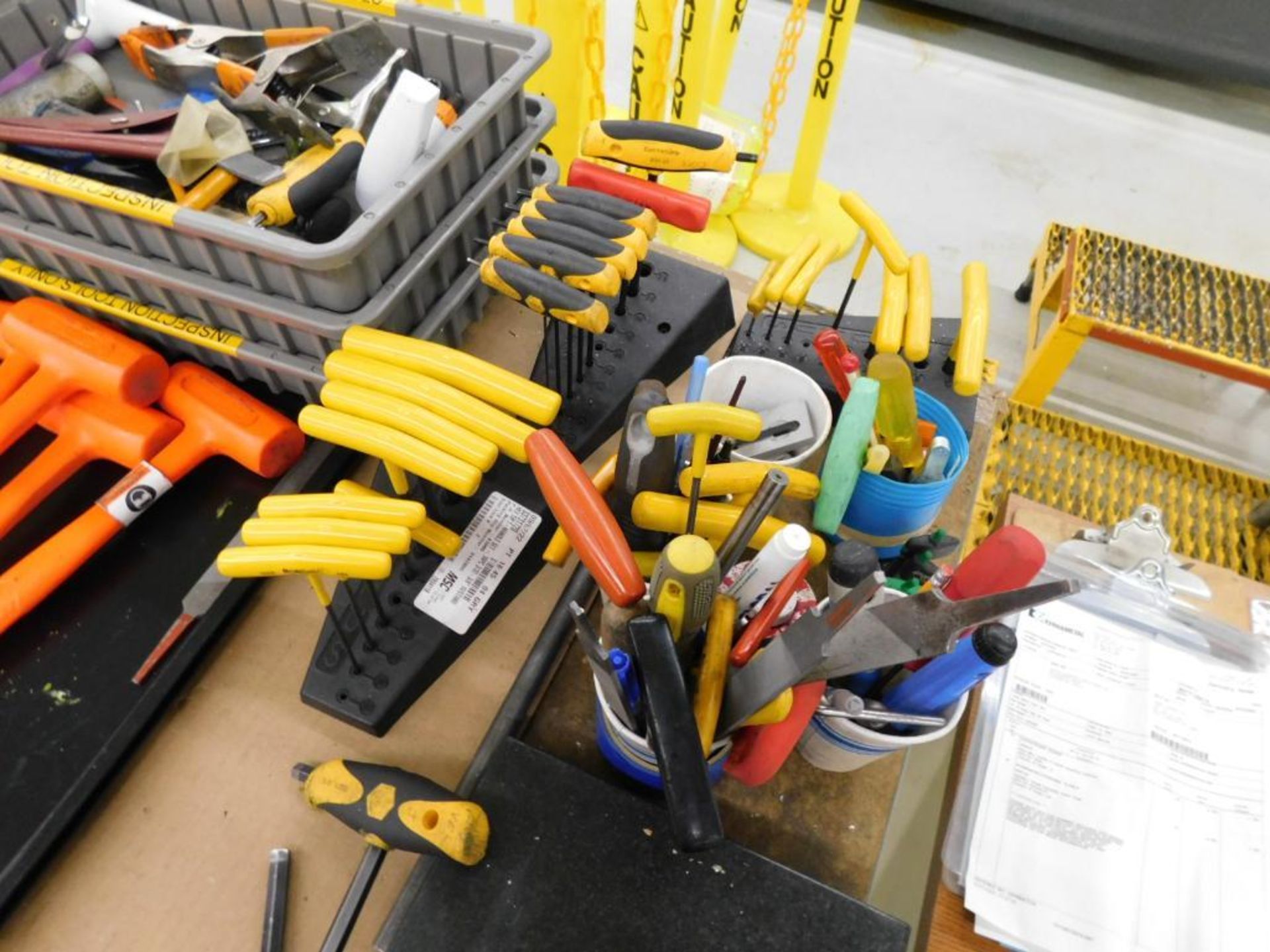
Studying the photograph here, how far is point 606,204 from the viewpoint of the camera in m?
0.53

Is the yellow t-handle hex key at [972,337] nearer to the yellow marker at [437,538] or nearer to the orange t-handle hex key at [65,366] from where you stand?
the yellow marker at [437,538]

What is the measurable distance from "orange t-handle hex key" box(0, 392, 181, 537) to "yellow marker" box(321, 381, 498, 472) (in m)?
0.19

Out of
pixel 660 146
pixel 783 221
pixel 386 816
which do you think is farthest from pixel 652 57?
pixel 386 816

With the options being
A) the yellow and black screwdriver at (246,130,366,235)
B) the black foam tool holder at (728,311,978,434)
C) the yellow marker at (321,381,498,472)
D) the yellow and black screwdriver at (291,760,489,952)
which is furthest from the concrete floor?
the yellow and black screwdriver at (291,760,489,952)

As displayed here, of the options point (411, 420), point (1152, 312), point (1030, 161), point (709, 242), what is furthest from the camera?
point (1030, 161)

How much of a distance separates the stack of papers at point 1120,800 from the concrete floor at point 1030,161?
2.35ft

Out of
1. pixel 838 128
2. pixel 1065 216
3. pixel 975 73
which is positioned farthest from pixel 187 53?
pixel 975 73

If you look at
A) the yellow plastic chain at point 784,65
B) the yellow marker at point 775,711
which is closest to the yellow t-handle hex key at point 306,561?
the yellow marker at point 775,711

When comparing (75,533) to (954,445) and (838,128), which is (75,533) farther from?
(838,128)

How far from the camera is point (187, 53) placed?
0.65 metres

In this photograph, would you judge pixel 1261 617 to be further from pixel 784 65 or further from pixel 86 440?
pixel 784 65

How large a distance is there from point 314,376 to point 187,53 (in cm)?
34

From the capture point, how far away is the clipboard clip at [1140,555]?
0.55 metres

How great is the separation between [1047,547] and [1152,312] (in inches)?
22.6
